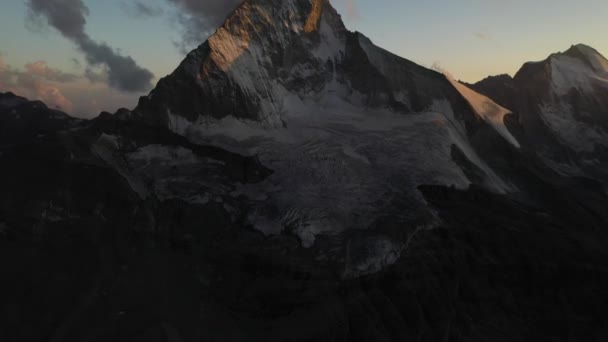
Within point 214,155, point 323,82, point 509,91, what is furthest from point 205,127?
point 509,91

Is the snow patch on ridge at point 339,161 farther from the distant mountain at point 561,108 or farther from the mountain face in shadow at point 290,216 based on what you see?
the distant mountain at point 561,108

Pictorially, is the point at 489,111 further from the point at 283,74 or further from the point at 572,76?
the point at 572,76

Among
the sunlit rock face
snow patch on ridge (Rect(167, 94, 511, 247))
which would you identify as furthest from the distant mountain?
snow patch on ridge (Rect(167, 94, 511, 247))

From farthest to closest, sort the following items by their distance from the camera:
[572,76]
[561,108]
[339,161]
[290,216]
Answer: [572,76], [561,108], [339,161], [290,216]

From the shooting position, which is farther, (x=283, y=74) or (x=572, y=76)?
(x=572, y=76)

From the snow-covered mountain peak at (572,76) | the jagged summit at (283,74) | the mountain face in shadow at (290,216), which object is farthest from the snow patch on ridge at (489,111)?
the snow-covered mountain peak at (572,76)

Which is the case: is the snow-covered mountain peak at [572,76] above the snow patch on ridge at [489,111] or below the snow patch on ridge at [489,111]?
above

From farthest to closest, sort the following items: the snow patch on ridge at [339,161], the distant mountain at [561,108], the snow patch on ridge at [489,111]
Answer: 1. the distant mountain at [561,108]
2. the snow patch on ridge at [489,111]
3. the snow patch on ridge at [339,161]

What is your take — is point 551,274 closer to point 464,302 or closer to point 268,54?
point 464,302

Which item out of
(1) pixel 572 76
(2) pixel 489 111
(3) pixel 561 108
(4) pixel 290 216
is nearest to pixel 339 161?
(4) pixel 290 216
